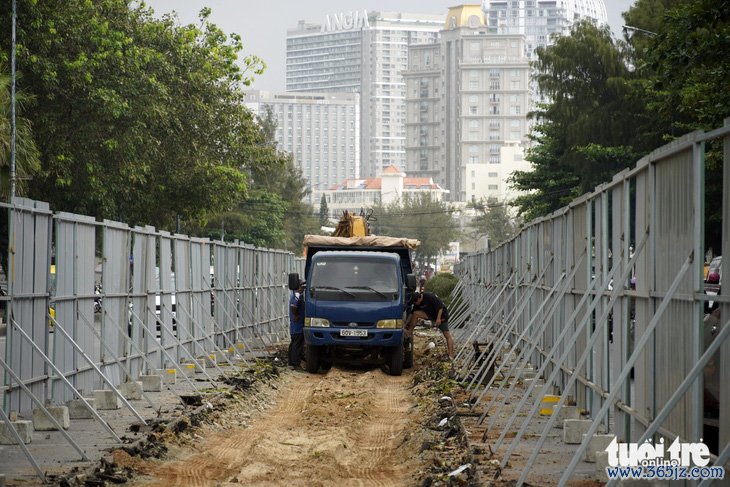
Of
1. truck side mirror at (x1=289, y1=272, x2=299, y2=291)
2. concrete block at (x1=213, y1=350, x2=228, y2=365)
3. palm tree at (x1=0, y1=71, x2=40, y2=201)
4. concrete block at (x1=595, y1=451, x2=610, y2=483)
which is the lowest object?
concrete block at (x1=213, y1=350, x2=228, y2=365)

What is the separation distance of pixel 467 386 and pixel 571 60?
3749cm

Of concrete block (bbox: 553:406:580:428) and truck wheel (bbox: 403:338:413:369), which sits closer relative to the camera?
concrete block (bbox: 553:406:580:428)

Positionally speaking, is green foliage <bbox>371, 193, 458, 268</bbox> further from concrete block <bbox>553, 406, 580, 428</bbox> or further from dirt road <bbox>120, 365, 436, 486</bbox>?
concrete block <bbox>553, 406, 580, 428</bbox>

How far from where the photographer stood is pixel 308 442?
14453 millimetres

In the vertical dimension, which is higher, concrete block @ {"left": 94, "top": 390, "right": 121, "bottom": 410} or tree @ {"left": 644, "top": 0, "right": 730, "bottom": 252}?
tree @ {"left": 644, "top": 0, "right": 730, "bottom": 252}

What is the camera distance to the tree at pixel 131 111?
132 feet

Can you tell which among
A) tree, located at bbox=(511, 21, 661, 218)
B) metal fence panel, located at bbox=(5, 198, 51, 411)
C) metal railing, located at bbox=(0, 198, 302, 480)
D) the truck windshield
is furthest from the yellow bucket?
tree, located at bbox=(511, 21, 661, 218)

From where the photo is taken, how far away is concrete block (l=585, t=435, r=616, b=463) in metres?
12.4

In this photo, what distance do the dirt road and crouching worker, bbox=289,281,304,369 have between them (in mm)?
5433

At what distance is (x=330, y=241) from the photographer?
30.2 m

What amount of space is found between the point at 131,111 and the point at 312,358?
1831 centimetres

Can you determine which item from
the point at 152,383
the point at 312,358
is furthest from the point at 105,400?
the point at 312,358

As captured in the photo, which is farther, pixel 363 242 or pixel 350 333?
pixel 363 242

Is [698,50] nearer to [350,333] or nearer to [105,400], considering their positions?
[350,333]
